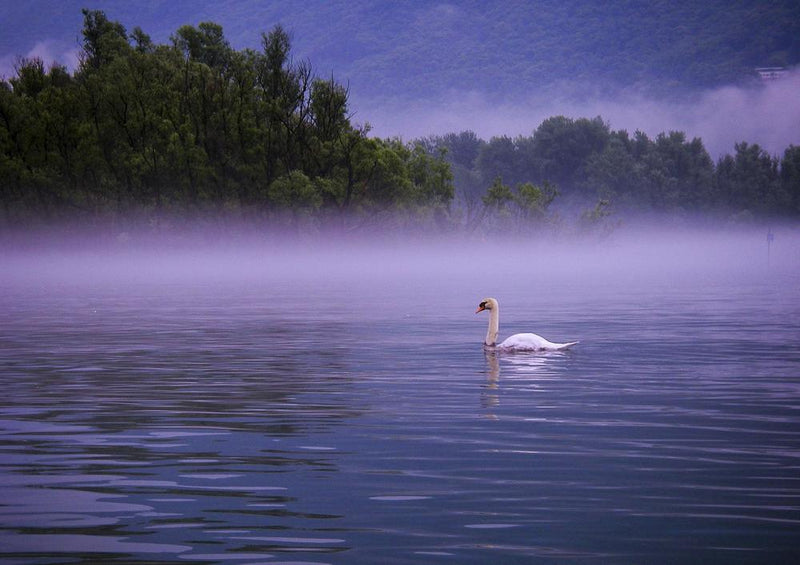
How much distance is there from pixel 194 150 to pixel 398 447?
85456mm

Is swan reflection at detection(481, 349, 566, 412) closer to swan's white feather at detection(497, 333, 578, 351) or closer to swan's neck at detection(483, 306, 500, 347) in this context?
swan's white feather at detection(497, 333, 578, 351)

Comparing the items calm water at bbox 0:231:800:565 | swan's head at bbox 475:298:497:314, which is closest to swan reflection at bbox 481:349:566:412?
calm water at bbox 0:231:800:565

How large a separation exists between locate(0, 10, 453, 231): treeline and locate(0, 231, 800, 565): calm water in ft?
215

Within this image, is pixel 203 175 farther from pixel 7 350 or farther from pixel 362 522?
pixel 362 522

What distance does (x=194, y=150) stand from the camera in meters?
94.8

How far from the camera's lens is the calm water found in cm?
852

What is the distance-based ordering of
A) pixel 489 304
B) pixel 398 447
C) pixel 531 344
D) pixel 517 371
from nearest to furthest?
pixel 398 447 → pixel 517 371 → pixel 531 344 → pixel 489 304

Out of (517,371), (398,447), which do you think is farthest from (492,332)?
(398,447)

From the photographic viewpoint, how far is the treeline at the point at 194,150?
93750 mm

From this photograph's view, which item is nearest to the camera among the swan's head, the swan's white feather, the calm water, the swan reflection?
the calm water

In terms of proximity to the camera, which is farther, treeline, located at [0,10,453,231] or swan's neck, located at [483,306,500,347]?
treeline, located at [0,10,453,231]

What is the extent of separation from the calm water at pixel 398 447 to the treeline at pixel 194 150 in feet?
215

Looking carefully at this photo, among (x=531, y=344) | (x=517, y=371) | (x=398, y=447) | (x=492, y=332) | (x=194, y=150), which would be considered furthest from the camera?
(x=194, y=150)

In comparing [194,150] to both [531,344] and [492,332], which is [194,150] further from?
[531,344]
